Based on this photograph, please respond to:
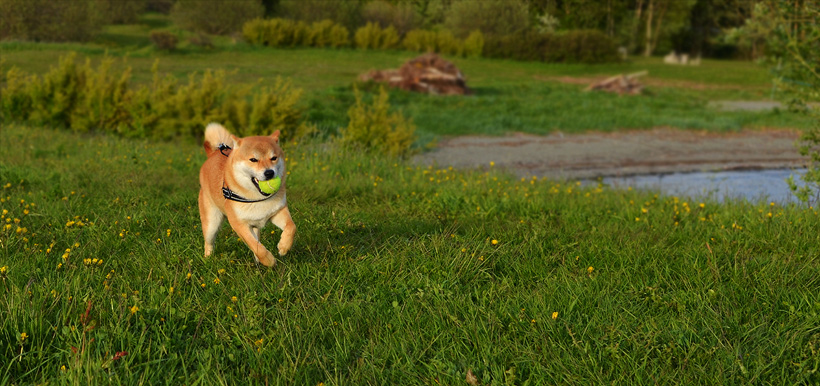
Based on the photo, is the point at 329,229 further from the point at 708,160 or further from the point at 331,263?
the point at 708,160

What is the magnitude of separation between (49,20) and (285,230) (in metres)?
30.0

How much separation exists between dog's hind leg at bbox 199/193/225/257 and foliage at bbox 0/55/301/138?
7.22 m

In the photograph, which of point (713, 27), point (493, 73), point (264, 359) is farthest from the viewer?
point (713, 27)

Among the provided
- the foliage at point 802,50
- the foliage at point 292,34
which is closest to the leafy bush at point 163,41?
the foliage at point 292,34

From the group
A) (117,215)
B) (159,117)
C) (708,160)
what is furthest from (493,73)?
(117,215)

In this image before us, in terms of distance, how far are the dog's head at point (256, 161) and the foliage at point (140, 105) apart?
7843 millimetres

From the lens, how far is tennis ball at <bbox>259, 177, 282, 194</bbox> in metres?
3.59

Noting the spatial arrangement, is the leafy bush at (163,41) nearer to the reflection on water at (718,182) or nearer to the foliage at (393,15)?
the foliage at (393,15)

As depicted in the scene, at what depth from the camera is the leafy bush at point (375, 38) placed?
128 ft

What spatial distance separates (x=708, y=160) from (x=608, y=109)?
6931 millimetres

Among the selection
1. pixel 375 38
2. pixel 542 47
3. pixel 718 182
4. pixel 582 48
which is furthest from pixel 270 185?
pixel 582 48

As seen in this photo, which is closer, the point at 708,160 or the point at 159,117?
the point at 159,117

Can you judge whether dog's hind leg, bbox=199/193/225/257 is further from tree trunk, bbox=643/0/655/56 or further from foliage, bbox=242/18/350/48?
tree trunk, bbox=643/0/655/56

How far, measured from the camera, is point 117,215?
5.63 m
